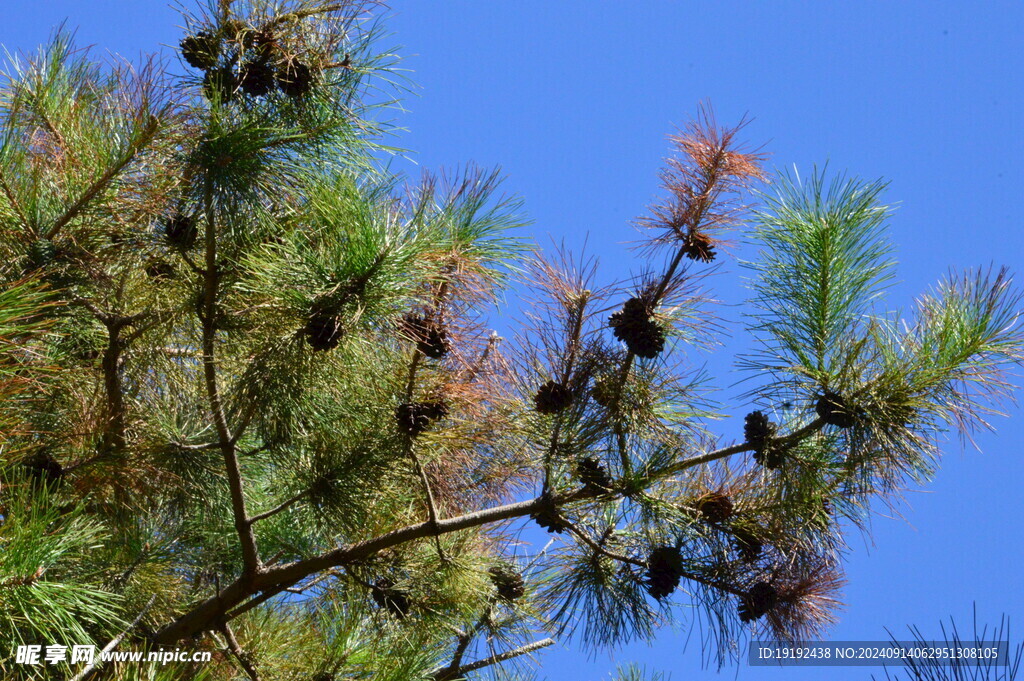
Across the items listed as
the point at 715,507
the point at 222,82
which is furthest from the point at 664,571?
the point at 222,82

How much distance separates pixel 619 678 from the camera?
2.54 meters

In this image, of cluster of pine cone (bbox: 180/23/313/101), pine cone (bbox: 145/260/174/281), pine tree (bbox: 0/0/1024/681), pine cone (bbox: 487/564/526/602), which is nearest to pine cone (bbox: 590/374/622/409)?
pine tree (bbox: 0/0/1024/681)

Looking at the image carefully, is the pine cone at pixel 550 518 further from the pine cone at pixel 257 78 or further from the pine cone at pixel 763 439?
the pine cone at pixel 257 78

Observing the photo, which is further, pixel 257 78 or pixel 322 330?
pixel 257 78

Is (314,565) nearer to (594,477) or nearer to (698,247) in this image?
(594,477)

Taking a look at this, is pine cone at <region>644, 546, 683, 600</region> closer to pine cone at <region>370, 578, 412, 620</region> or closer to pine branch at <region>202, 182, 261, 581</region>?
pine cone at <region>370, 578, 412, 620</region>

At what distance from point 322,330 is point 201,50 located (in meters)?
0.57

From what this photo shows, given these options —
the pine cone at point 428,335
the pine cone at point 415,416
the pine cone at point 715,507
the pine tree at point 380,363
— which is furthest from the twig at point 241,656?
the pine cone at point 715,507

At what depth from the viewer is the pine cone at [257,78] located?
70.9 inches

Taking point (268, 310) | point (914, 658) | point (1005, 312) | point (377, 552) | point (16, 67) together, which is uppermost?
point (16, 67)

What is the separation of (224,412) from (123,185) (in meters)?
0.44

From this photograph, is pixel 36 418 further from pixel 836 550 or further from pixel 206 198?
pixel 836 550

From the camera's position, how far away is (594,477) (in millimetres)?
1791

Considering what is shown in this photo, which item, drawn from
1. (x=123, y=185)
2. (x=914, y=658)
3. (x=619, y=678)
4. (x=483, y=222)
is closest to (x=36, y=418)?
(x=123, y=185)
